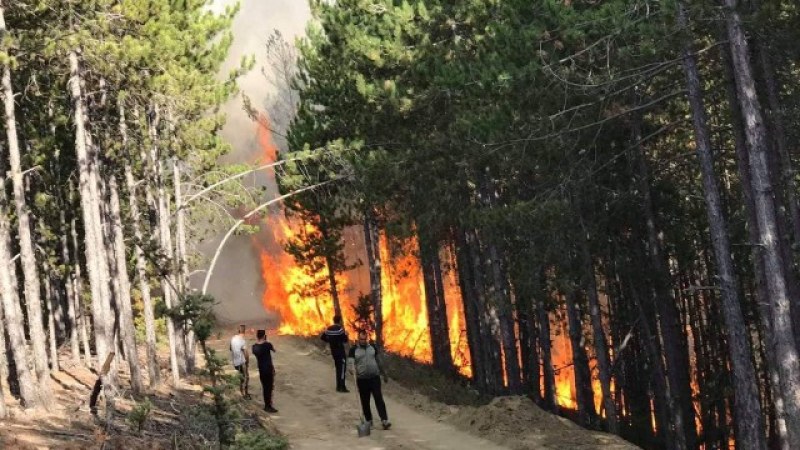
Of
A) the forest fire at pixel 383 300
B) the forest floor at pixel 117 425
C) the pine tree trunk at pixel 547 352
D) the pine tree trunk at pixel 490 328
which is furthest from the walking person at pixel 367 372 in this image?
the forest fire at pixel 383 300

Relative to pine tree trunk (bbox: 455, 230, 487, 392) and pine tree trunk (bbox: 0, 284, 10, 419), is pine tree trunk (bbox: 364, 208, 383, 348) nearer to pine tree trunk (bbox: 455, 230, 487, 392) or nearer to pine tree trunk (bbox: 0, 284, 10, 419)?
pine tree trunk (bbox: 455, 230, 487, 392)

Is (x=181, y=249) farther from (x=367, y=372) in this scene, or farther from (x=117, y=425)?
(x=117, y=425)

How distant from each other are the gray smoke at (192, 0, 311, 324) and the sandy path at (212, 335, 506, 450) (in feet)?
111

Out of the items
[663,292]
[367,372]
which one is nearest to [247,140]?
[663,292]

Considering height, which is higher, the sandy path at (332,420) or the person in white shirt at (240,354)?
the person in white shirt at (240,354)

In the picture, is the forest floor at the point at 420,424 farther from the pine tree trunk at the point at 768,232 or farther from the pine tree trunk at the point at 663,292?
the pine tree trunk at the point at 663,292

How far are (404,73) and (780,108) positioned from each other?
34.7 feet

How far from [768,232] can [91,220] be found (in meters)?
12.5

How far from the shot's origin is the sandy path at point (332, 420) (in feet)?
50.2

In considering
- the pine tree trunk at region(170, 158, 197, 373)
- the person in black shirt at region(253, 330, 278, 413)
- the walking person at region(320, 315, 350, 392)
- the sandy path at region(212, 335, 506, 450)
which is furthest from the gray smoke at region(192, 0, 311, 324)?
the person in black shirt at region(253, 330, 278, 413)

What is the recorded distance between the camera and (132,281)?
35.9 metres

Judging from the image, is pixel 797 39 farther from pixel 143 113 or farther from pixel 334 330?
pixel 143 113

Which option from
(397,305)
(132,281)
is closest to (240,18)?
(397,305)

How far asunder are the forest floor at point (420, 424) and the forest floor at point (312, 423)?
2 centimetres
